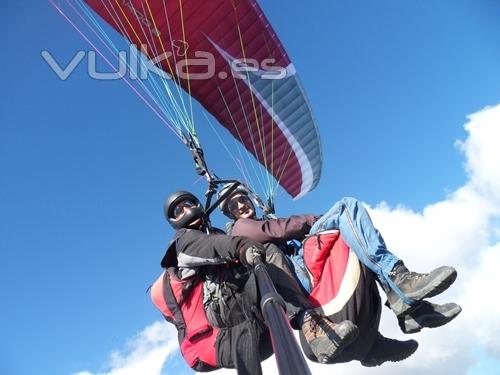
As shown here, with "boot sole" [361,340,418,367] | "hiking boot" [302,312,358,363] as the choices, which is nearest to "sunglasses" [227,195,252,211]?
"hiking boot" [302,312,358,363]

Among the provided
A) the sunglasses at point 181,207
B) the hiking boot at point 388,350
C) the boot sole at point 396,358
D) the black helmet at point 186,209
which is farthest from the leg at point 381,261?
the sunglasses at point 181,207

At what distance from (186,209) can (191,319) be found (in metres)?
0.93

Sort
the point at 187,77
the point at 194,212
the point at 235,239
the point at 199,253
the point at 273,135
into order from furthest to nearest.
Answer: the point at 273,135, the point at 187,77, the point at 194,212, the point at 199,253, the point at 235,239

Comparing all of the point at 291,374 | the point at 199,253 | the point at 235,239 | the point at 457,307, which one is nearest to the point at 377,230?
the point at 457,307

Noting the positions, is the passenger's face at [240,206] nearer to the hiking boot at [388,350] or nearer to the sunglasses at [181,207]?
the sunglasses at [181,207]

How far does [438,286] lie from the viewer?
8.77 feet

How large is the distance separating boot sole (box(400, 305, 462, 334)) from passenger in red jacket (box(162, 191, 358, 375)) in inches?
19.2

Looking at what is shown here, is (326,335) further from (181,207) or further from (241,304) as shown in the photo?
(181,207)

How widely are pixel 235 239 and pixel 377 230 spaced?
43.9 inches

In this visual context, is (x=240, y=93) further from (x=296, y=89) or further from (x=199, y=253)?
(x=199, y=253)

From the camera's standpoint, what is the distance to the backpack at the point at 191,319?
134 inches

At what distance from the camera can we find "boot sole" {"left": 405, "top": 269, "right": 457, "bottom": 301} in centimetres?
267


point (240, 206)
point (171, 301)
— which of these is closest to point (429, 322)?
point (171, 301)

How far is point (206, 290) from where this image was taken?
11.0 feet
